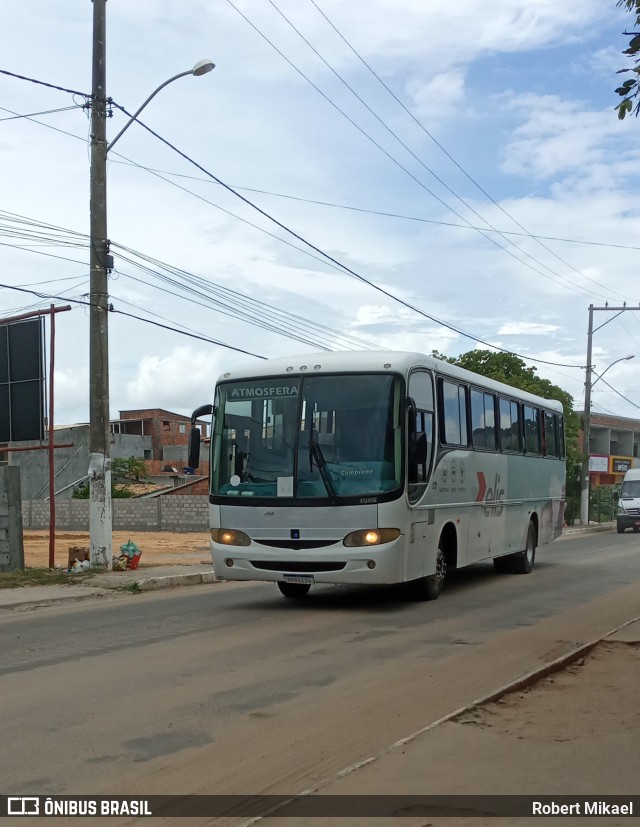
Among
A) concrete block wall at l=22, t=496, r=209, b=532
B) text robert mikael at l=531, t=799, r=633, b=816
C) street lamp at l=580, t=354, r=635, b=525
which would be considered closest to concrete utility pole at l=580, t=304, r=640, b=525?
street lamp at l=580, t=354, r=635, b=525

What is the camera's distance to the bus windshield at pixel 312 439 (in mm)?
12711

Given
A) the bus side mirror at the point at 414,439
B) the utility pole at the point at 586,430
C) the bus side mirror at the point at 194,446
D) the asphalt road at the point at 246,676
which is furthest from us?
the utility pole at the point at 586,430

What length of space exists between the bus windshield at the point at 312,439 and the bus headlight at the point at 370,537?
470 millimetres

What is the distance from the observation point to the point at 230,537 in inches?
525

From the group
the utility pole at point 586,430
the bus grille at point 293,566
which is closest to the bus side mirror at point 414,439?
the bus grille at point 293,566

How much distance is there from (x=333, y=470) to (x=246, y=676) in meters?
4.57

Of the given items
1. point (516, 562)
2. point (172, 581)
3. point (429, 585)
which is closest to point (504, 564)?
point (516, 562)

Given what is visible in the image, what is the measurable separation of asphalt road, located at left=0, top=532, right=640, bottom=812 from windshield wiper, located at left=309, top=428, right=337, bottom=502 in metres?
1.60

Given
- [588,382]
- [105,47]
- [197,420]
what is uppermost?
[105,47]

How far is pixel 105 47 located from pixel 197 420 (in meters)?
8.47

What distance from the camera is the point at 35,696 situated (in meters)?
7.66

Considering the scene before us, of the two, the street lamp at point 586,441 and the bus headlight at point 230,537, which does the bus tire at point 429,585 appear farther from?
the street lamp at point 586,441

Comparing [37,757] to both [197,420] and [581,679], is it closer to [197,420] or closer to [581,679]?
[581,679]

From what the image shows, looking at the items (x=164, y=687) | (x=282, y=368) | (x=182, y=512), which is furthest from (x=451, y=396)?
(x=182, y=512)
